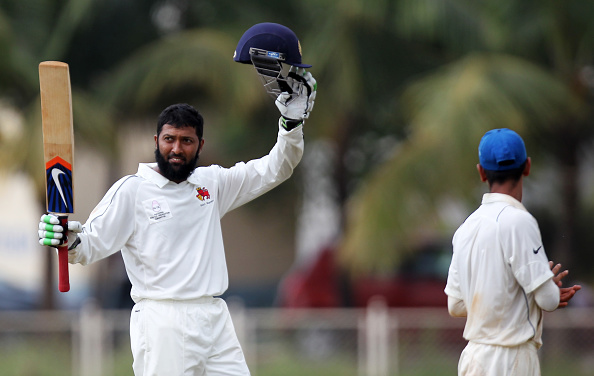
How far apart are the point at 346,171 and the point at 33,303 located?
5532 mm

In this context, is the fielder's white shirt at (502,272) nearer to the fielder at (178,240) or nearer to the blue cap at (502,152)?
the blue cap at (502,152)

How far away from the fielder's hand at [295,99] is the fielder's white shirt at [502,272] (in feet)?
3.16

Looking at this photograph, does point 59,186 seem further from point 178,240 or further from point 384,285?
point 384,285

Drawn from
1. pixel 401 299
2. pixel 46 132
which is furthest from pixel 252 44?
pixel 401 299

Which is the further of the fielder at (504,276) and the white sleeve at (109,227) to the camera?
the white sleeve at (109,227)

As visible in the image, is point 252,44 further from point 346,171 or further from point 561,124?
point 346,171

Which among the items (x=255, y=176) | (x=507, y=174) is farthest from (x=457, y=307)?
(x=255, y=176)

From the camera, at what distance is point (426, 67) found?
10.0 metres

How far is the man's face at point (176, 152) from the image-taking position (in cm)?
420

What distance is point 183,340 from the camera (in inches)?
160

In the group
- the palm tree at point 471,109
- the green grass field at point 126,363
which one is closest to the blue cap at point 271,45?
the palm tree at point 471,109

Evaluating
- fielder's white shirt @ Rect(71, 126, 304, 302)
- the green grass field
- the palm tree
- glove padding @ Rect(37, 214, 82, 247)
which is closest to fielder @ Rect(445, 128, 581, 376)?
fielder's white shirt @ Rect(71, 126, 304, 302)

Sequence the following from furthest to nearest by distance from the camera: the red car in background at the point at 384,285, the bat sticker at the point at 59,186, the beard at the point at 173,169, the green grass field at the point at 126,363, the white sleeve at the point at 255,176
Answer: the red car in background at the point at 384,285 → the green grass field at the point at 126,363 → the white sleeve at the point at 255,176 → the beard at the point at 173,169 → the bat sticker at the point at 59,186

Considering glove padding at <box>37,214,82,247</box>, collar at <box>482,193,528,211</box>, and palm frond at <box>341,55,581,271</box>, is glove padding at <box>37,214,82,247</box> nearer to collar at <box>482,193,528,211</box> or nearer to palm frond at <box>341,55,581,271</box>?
collar at <box>482,193,528,211</box>
